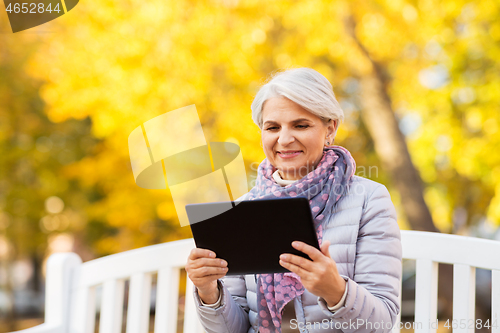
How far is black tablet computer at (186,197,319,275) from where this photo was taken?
48.8 inches

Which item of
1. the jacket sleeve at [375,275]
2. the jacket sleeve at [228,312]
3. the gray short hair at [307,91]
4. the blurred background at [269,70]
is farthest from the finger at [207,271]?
the blurred background at [269,70]

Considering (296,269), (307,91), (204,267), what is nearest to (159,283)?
(204,267)

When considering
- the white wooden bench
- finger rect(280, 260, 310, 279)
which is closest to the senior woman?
finger rect(280, 260, 310, 279)

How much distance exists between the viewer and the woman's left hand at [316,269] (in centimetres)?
123

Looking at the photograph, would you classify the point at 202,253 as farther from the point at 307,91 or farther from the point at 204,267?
the point at 307,91

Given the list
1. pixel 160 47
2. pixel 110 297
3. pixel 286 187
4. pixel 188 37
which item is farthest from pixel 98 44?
pixel 286 187

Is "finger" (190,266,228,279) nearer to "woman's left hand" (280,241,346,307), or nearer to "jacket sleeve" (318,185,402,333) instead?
"woman's left hand" (280,241,346,307)

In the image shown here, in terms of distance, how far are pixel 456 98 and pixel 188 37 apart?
3.00 metres

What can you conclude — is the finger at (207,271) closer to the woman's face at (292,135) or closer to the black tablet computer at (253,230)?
the black tablet computer at (253,230)

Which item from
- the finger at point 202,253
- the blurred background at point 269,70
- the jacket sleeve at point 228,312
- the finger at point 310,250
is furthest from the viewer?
the blurred background at point 269,70

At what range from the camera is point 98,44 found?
14.3 feet

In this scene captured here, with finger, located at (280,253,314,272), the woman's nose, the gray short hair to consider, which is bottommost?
finger, located at (280,253,314,272)

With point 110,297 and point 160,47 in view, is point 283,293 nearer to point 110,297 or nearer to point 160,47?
point 110,297

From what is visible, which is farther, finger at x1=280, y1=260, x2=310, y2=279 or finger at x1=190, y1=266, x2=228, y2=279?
finger at x1=190, y1=266, x2=228, y2=279
